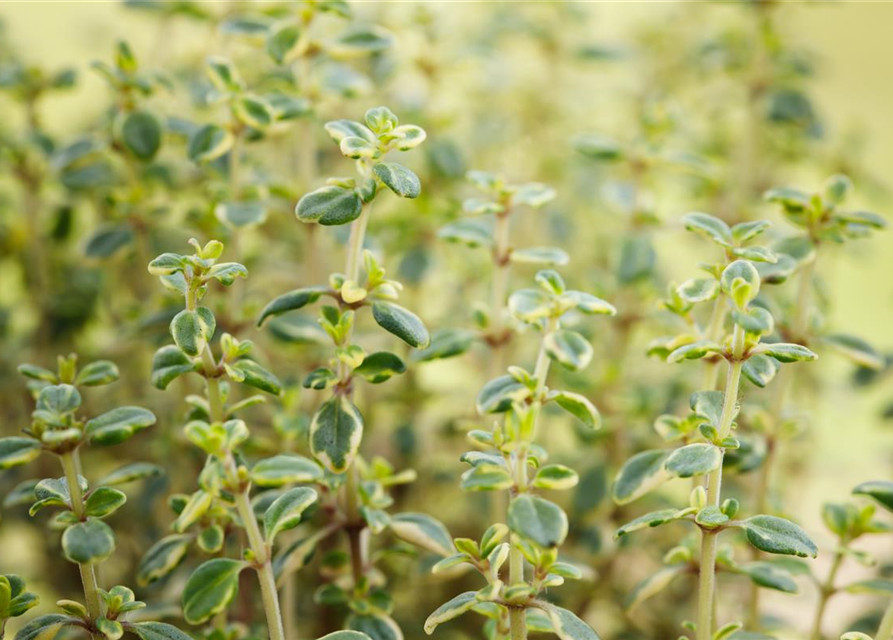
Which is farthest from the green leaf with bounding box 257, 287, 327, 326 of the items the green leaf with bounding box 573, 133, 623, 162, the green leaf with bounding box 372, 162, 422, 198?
the green leaf with bounding box 573, 133, 623, 162

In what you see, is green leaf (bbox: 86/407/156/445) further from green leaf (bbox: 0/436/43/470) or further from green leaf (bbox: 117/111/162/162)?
green leaf (bbox: 117/111/162/162)

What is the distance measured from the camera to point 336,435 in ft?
2.15

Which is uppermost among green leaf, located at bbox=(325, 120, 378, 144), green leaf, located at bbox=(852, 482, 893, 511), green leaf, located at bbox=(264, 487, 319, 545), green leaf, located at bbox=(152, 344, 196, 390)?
green leaf, located at bbox=(325, 120, 378, 144)

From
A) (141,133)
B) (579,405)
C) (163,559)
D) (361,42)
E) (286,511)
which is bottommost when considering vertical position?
(163,559)

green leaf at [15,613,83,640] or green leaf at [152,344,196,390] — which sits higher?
green leaf at [152,344,196,390]

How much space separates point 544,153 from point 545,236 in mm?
166

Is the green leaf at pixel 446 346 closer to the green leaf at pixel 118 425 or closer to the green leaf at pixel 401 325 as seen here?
the green leaf at pixel 401 325

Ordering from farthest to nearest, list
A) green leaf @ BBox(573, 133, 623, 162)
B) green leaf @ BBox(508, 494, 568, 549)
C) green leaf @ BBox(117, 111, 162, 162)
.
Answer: green leaf @ BBox(573, 133, 623, 162) → green leaf @ BBox(117, 111, 162, 162) → green leaf @ BBox(508, 494, 568, 549)

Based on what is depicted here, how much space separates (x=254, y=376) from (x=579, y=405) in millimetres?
246

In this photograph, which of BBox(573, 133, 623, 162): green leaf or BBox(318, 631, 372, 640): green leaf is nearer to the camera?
BBox(318, 631, 372, 640): green leaf

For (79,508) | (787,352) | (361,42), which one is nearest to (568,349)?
(787,352)

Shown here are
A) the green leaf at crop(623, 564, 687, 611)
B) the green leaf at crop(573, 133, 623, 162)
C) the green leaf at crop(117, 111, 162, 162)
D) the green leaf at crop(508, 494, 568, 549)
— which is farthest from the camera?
the green leaf at crop(573, 133, 623, 162)

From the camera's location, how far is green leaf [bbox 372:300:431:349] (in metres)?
0.64

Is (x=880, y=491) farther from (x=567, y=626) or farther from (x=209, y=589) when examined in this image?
(x=209, y=589)
